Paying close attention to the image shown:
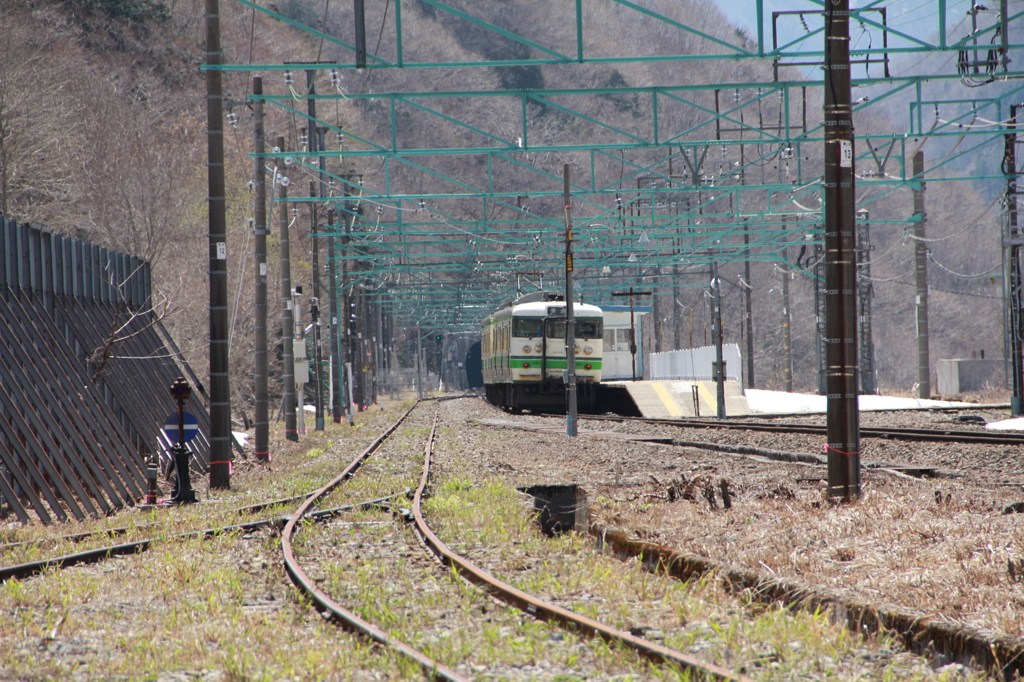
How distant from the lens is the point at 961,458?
48.7ft

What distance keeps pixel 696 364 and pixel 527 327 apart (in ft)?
27.4

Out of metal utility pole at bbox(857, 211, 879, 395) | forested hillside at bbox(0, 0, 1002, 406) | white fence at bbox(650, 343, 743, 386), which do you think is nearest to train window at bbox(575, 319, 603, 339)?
white fence at bbox(650, 343, 743, 386)

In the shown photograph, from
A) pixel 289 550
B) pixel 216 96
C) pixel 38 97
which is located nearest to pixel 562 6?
pixel 38 97

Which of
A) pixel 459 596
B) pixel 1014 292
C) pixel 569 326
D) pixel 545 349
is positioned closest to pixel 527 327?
pixel 545 349

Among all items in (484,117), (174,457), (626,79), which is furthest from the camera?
(626,79)

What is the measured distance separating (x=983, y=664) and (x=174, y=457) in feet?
32.4

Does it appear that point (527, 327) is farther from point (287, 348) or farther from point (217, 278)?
point (217, 278)

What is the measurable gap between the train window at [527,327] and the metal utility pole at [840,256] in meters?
23.1

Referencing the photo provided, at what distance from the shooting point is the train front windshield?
3309cm

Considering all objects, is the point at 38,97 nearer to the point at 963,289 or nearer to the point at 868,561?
the point at 868,561

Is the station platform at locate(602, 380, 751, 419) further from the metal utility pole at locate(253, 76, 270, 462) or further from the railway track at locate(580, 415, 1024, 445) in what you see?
the metal utility pole at locate(253, 76, 270, 462)

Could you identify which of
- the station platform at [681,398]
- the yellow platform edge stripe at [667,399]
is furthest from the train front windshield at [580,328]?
the yellow platform edge stripe at [667,399]

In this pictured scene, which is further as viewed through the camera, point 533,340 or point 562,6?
point 562,6

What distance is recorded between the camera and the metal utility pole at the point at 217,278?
14602 mm
